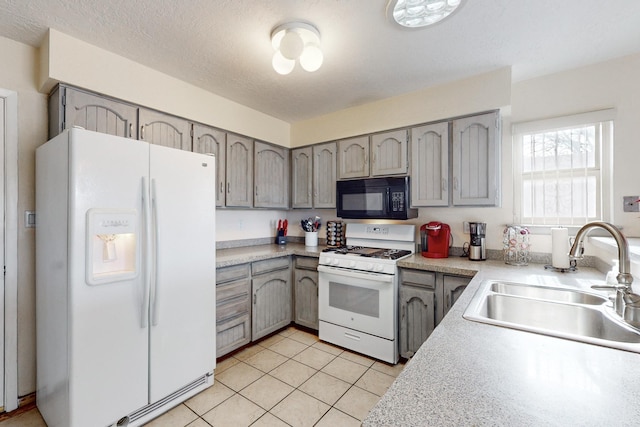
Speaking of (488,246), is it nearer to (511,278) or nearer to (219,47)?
(511,278)

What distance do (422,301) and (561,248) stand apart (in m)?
1.02

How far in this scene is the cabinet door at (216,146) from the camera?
2438 mm

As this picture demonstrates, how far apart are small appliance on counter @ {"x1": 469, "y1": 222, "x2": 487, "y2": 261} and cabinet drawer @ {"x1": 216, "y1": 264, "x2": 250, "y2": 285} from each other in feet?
6.33

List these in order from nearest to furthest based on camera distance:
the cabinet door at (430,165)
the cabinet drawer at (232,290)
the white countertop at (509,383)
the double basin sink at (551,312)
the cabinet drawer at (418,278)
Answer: the white countertop at (509,383), the double basin sink at (551,312), the cabinet drawer at (418,278), the cabinet drawer at (232,290), the cabinet door at (430,165)

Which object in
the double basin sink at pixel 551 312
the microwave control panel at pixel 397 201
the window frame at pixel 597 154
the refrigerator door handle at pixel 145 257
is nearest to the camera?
the double basin sink at pixel 551 312

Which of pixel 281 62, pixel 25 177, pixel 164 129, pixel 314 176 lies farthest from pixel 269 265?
pixel 25 177

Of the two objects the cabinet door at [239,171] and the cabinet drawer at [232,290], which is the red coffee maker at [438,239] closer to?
the cabinet drawer at [232,290]

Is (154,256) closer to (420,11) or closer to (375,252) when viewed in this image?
(375,252)

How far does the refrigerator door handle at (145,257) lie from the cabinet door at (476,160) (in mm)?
2262

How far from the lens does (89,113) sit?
5.97ft

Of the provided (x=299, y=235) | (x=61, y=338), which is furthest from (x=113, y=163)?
(x=299, y=235)

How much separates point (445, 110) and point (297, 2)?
60.0 inches

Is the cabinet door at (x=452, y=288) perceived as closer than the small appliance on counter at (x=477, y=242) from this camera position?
Yes

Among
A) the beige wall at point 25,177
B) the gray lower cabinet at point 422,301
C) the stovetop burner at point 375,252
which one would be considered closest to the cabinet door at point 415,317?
the gray lower cabinet at point 422,301
